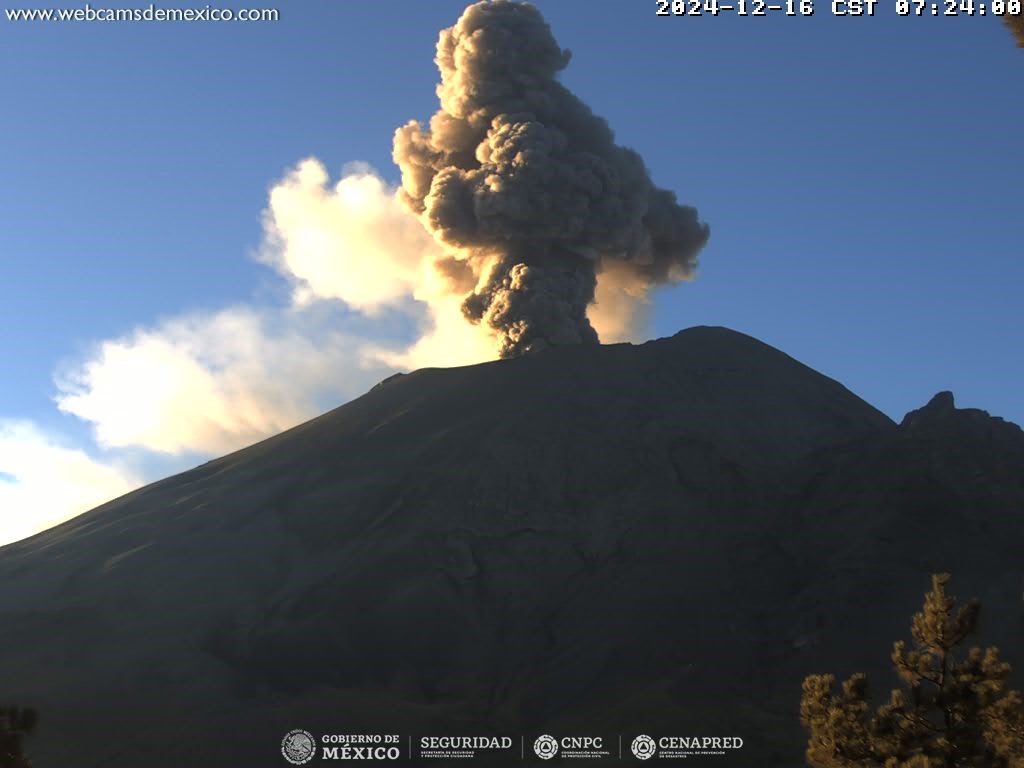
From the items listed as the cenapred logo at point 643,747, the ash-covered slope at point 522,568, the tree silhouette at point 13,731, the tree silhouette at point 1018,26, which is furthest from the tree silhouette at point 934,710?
the ash-covered slope at point 522,568

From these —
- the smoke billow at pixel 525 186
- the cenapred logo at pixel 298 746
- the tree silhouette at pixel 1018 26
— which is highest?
the smoke billow at pixel 525 186

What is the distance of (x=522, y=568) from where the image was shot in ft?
184

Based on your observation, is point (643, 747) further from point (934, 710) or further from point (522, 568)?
point (934, 710)

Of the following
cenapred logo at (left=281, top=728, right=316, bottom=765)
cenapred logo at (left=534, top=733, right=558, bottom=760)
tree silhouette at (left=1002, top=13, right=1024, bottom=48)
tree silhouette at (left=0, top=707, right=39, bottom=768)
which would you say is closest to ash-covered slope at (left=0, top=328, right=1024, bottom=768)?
cenapred logo at (left=281, top=728, right=316, bottom=765)

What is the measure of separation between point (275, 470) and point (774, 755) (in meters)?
37.1

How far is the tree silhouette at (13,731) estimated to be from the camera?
1394cm

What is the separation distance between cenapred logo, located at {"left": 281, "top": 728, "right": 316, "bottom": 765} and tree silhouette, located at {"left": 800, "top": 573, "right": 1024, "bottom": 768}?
97.9 feet

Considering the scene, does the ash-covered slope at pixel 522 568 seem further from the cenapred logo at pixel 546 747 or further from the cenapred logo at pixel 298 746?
the cenapred logo at pixel 546 747

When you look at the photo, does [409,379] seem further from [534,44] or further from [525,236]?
[534,44]

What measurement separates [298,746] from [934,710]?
31.6 m

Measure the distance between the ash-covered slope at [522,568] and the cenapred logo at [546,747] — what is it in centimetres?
138

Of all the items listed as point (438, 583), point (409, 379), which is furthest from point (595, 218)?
point (438, 583)

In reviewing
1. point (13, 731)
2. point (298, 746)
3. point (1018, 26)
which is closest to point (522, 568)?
point (298, 746)

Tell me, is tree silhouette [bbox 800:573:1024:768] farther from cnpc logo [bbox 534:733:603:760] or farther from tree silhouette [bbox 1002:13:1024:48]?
cnpc logo [bbox 534:733:603:760]
